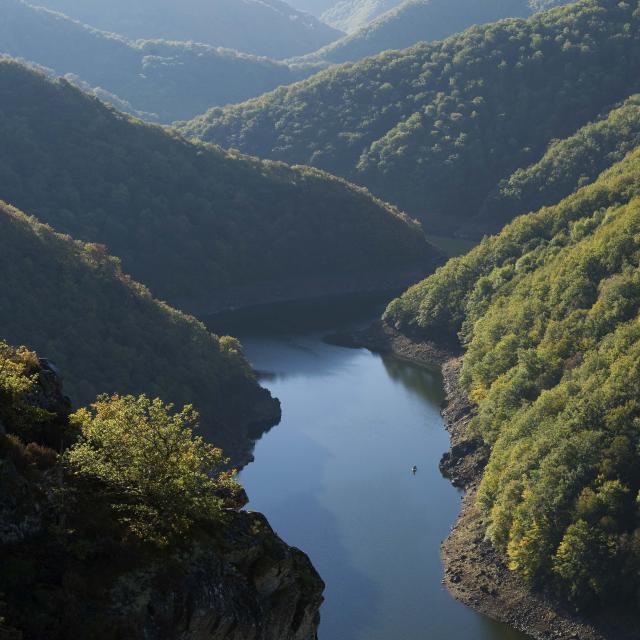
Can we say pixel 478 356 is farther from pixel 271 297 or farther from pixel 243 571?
pixel 243 571

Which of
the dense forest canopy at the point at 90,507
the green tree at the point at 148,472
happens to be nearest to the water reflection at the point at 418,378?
the green tree at the point at 148,472

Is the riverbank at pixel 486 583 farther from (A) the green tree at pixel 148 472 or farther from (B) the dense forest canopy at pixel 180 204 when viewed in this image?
(B) the dense forest canopy at pixel 180 204

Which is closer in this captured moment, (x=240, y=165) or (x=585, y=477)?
(x=585, y=477)

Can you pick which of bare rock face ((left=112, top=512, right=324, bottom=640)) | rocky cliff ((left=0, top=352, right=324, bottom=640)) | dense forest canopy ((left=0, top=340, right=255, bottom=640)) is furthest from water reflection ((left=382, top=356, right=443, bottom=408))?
rocky cliff ((left=0, top=352, right=324, bottom=640))

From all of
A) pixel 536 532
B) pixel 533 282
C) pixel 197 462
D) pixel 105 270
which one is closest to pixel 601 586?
pixel 536 532

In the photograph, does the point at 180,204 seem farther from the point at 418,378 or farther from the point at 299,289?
the point at 418,378
